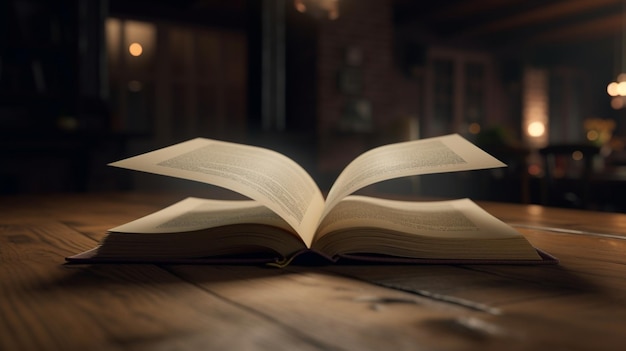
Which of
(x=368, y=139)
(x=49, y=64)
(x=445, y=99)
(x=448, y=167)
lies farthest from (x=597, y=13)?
(x=448, y=167)

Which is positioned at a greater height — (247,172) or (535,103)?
(535,103)

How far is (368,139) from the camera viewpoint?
203 inches

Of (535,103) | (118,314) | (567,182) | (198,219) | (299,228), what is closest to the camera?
(118,314)

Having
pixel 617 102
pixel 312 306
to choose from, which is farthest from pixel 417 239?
pixel 617 102

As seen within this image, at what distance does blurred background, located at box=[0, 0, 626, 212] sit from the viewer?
3.67 meters

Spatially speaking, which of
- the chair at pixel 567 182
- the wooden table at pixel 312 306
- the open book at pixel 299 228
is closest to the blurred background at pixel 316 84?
the chair at pixel 567 182

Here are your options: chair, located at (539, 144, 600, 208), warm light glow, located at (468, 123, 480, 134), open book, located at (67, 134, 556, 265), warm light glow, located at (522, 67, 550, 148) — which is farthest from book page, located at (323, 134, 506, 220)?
warm light glow, located at (522, 67, 550, 148)

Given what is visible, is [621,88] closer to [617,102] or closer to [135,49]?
[617,102]

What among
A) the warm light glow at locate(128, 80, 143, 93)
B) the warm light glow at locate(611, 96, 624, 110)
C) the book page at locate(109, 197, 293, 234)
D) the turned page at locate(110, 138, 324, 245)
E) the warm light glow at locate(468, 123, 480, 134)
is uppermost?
the warm light glow at locate(611, 96, 624, 110)

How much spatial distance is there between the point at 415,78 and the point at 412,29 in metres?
0.63

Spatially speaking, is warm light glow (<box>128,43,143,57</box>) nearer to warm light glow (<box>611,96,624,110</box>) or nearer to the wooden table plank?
the wooden table plank

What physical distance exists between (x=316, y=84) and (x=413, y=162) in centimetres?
449

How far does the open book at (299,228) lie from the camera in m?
0.53

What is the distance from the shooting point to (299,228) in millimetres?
542
